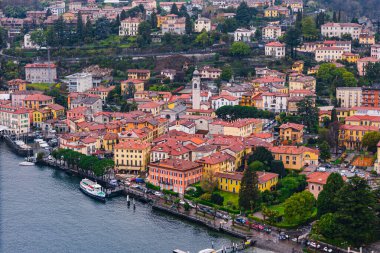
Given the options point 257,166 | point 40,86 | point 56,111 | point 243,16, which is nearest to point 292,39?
point 243,16

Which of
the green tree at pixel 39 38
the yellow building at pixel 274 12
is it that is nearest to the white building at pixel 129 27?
the green tree at pixel 39 38

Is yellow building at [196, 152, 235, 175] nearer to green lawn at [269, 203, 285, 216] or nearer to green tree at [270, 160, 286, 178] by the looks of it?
green tree at [270, 160, 286, 178]

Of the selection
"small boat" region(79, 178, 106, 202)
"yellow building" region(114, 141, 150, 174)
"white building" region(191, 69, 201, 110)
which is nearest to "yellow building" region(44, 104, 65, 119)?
"white building" region(191, 69, 201, 110)

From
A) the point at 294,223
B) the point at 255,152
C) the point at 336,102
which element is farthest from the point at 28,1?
the point at 294,223

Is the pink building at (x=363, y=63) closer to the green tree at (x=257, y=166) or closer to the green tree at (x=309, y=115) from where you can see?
the green tree at (x=309, y=115)

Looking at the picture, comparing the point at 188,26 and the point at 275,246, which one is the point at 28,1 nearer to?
the point at 188,26

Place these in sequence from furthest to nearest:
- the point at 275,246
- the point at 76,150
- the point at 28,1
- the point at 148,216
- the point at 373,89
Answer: the point at 28,1
the point at 373,89
the point at 76,150
the point at 148,216
the point at 275,246

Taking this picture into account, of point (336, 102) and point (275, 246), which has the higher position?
point (336, 102)
